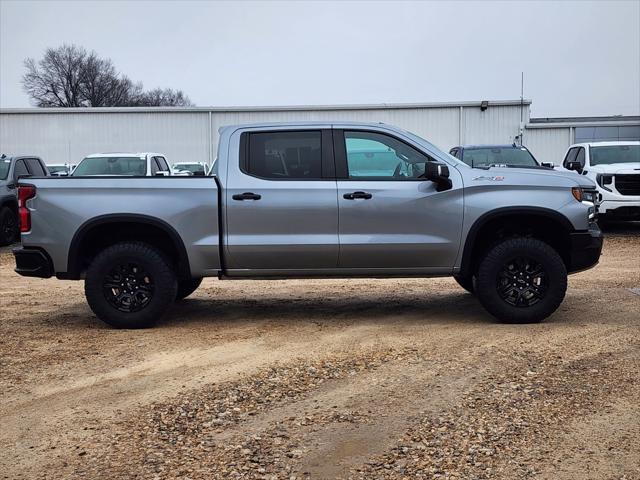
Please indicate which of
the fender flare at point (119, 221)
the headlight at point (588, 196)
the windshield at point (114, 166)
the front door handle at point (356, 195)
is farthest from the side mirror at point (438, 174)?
the windshield at point (114, 166)

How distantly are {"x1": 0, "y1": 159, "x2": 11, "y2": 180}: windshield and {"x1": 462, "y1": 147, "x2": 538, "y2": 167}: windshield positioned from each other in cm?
948

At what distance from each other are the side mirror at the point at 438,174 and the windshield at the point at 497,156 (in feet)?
30.3

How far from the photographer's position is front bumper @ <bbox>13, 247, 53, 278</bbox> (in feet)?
23.4

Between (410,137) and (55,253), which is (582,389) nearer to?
(410,137)

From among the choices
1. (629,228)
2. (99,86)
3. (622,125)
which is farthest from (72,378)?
(99,86)

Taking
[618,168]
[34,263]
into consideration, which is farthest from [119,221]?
[618,168]

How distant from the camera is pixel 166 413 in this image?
4754 millimetres

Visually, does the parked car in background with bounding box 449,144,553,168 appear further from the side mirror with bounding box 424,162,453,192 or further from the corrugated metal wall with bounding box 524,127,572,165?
the corrugated metal wall with bounding box 524,127,572,165

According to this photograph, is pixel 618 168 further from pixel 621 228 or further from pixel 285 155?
pixel 285 155

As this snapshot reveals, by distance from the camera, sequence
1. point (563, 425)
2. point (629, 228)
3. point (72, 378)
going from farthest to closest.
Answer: point (629, 228) → point (72, 378) → point (563, 425)

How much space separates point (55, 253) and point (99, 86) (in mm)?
74043

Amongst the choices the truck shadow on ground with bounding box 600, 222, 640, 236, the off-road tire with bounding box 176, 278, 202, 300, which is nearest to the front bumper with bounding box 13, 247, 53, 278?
the off-road tire with bounding box 176, 278, 202, 300

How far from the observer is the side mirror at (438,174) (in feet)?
22.4

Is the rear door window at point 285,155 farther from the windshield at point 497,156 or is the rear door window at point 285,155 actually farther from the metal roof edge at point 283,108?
the metal roof edge at point 283,108
